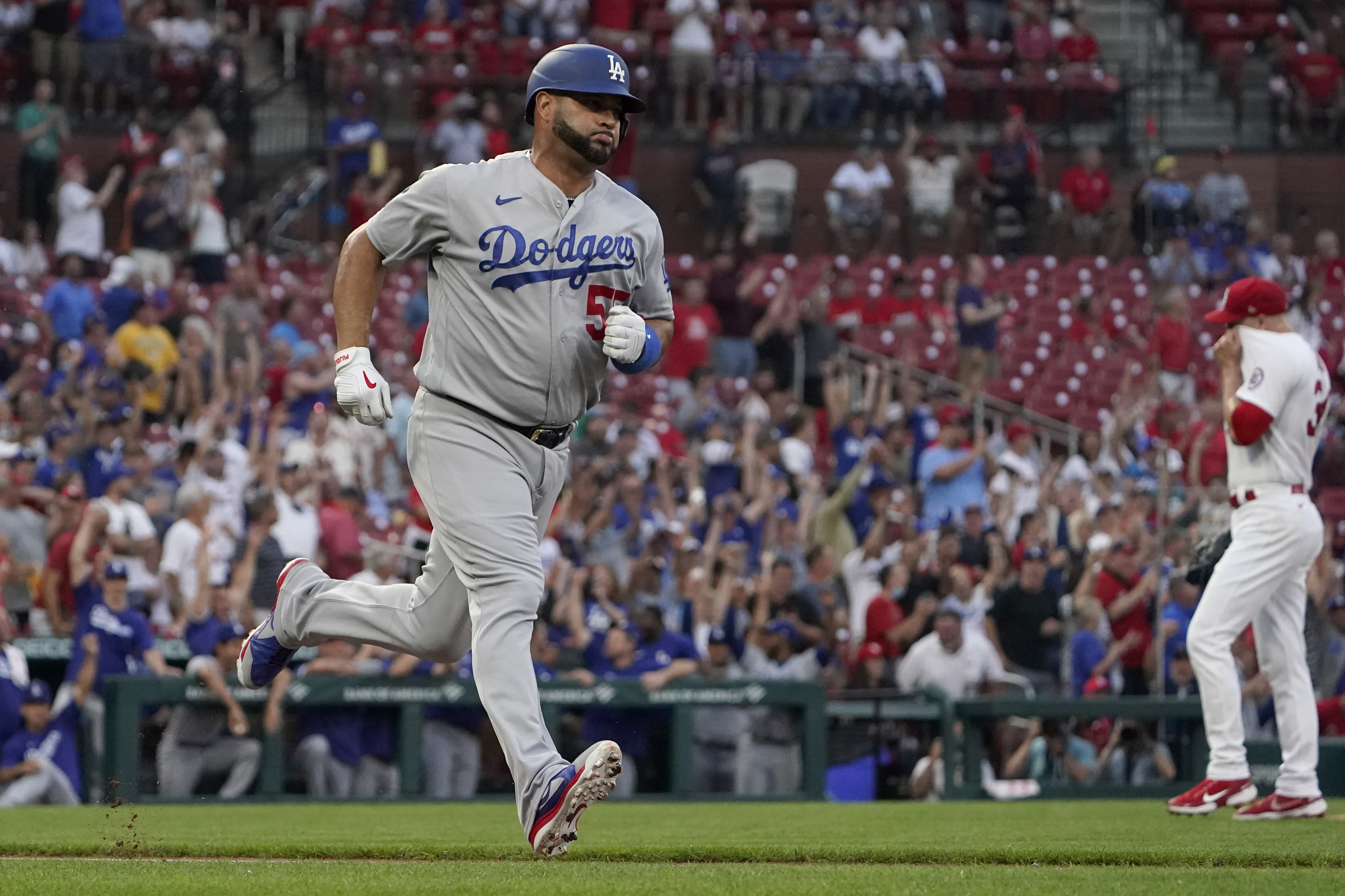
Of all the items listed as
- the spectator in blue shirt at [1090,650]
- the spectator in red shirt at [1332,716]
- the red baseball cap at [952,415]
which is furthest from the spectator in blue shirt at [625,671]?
the red baseball cap at [952,415]

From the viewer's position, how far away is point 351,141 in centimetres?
1914

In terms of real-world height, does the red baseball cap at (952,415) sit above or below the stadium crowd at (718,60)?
below

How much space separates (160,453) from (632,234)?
28.5 feet

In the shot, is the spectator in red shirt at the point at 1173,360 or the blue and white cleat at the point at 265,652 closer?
the blue and white cleat at the point at 265,652

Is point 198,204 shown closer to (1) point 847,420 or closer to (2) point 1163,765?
(1) point 847,420

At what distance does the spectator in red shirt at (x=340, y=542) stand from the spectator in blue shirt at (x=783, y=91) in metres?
9.93

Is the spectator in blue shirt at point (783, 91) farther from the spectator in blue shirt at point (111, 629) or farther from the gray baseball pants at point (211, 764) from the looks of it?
the gray baseball pants at point (211, 764)

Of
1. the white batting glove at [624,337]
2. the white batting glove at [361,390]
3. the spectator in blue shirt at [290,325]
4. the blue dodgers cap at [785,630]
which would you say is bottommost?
the blue dodgers cap at [785,630]

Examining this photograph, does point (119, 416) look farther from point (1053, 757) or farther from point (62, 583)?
point (1053, 757)

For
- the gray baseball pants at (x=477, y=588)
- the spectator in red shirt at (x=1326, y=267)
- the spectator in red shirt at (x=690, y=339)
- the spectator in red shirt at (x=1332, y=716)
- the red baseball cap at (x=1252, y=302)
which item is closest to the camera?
the gray baseball pants at (x=477, y=588)

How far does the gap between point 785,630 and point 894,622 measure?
796mm

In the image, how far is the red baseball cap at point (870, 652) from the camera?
39.8 ft

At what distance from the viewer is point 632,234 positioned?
5863 mm

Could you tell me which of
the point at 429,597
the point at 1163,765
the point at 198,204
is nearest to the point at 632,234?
the point at 429,597
